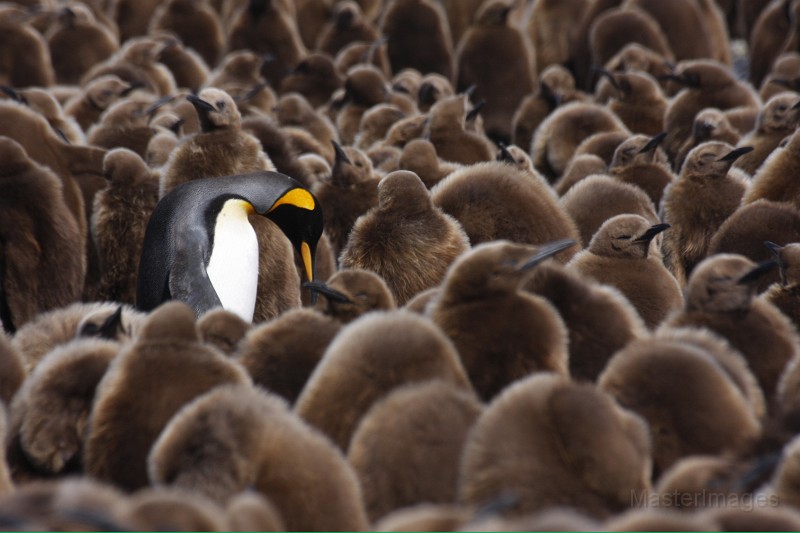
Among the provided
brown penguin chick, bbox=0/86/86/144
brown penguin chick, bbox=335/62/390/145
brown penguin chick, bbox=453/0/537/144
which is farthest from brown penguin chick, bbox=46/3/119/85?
brown penguin chick, bbox=453/0/537/144

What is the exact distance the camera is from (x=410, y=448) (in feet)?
9.17

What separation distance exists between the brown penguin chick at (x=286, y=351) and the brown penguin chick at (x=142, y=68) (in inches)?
228

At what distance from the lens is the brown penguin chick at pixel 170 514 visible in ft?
7.50

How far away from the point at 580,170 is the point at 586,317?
2.92m

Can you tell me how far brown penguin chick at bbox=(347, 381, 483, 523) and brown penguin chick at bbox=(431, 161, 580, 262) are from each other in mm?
2020

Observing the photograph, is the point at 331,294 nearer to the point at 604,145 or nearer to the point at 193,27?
the point at 604,145

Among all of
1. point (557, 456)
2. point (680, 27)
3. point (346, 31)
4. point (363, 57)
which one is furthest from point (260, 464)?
point (346, 31)

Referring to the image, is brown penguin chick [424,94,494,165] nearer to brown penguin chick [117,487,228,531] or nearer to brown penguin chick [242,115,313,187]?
brown penguin chick [242,115,313,187]

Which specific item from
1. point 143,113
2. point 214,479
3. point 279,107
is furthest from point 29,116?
point 214,479

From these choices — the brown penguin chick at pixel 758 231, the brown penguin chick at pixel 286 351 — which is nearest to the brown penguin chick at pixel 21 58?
the brown penguin chick at pixel 758 231

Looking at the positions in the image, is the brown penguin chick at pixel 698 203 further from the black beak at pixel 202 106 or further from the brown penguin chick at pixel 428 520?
the brown penguin chick at pixel 428 520

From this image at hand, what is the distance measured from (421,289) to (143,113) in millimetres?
3240

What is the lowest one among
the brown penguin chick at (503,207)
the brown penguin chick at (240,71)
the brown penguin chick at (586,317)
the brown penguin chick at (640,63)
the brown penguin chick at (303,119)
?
the brown penguin chick at (240,71)

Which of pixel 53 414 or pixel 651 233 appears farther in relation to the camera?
pixel 651 233
